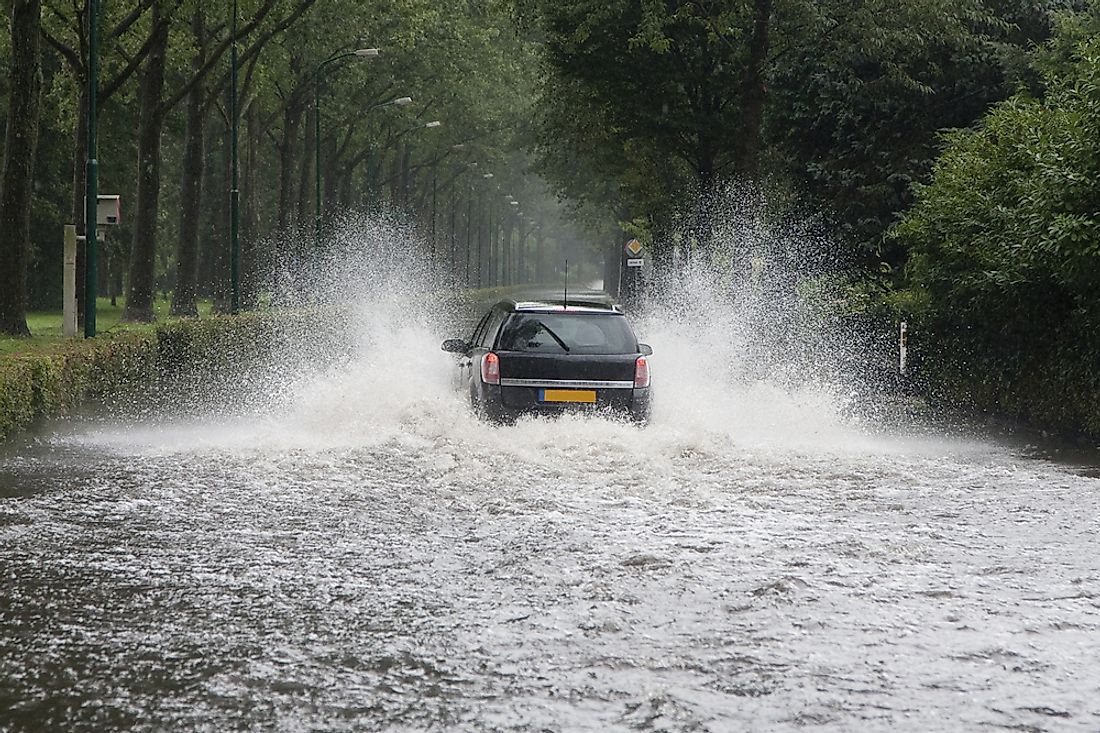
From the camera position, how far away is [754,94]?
124ft

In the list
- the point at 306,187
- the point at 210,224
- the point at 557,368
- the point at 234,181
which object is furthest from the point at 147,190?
the point at 210,224

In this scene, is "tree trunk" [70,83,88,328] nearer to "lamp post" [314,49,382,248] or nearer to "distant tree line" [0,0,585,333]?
"distant tree line" [0,0,585,333]

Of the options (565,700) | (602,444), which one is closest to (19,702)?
(565,700)

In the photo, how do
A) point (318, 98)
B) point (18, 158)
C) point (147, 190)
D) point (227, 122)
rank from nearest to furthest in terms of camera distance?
point (18, 158)
point (147, 190)
point (227, 122)
point (318, 98)

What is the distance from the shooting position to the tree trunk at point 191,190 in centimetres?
3834

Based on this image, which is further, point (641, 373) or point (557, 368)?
point (641, 373)

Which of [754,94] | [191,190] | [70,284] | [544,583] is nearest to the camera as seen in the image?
[544,583]

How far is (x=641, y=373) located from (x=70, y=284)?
14.7 metres

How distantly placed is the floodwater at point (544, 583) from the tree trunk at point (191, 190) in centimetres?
2374

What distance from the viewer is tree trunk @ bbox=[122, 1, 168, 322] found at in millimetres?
34156

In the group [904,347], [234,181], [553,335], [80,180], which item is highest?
[234,181]

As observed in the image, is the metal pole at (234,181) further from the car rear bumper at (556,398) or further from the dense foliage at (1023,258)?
the car rear bumper at (556,398)

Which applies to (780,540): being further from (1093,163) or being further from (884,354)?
(884,354)

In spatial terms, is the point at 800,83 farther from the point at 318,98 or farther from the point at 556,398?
the point at 556,398
